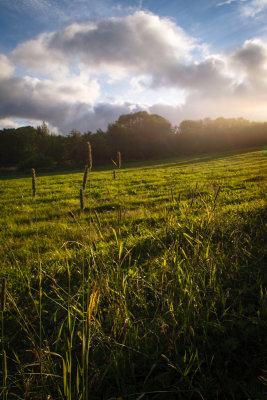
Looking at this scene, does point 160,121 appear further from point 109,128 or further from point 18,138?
point 18,138

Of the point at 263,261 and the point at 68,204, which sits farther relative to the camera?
the point at 68,204

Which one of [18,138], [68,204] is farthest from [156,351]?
[18,138]

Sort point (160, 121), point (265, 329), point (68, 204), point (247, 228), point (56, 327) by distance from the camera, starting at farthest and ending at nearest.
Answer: point (160, 121) < point (68, 204) < point (247, 228) < point (56, 327) < point (265, 329)

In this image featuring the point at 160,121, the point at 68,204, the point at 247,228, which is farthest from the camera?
the point at 160,121

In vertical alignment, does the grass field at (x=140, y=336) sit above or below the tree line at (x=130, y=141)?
below

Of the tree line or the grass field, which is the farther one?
the tree line

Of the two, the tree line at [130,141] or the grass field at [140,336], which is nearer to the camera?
the grass field at [140,336]

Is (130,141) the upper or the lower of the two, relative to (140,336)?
upper

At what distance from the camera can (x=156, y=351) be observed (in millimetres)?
1937

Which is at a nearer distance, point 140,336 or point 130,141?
point 140,336

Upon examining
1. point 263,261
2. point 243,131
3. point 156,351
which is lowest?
point 156,351

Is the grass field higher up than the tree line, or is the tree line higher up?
the tree line

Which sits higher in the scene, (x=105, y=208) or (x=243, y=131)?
(x=243, y=131)

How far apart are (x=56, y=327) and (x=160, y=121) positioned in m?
75.0
